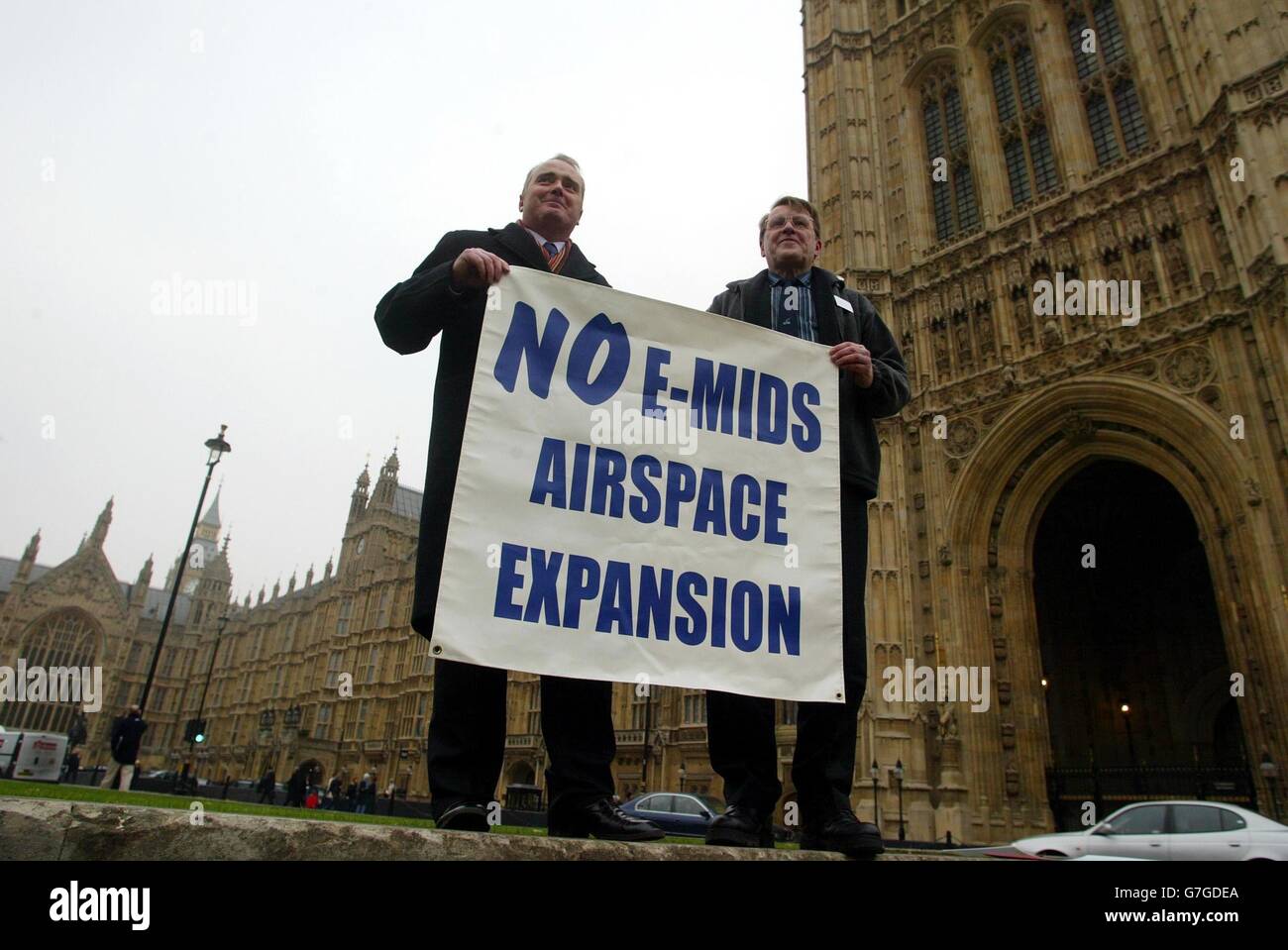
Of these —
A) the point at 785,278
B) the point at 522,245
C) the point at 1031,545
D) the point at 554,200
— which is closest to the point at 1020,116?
the point at 1031,545

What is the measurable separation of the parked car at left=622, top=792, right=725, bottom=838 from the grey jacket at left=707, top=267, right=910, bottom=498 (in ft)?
40.8

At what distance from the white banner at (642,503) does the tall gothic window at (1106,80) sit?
21.0m

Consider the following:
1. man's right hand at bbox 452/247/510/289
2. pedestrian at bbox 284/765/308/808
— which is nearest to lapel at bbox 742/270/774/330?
man's right hand at bbox 452/247/510/289

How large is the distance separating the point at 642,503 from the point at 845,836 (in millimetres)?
1292

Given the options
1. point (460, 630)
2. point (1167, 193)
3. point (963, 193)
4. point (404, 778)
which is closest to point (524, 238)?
point (460, 630)

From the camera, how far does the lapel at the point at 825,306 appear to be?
11.3 ft

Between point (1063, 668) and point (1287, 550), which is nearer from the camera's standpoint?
point (1287, 550)

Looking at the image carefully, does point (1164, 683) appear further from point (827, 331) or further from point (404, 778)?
point (404, 778)

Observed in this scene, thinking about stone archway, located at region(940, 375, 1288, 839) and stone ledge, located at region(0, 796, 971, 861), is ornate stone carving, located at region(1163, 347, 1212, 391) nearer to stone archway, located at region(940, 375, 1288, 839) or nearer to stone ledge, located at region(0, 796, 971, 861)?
stone archway, located at region(940, 375, 1288, 839)

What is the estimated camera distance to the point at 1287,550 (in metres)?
13.3

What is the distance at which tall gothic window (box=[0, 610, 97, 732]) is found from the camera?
6097 cm

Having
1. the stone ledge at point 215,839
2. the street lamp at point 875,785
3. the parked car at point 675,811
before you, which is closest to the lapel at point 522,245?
the stone ledge at point 215,839

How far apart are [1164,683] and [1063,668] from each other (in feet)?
8.73

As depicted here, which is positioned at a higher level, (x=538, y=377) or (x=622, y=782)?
(x=538, y=377)
